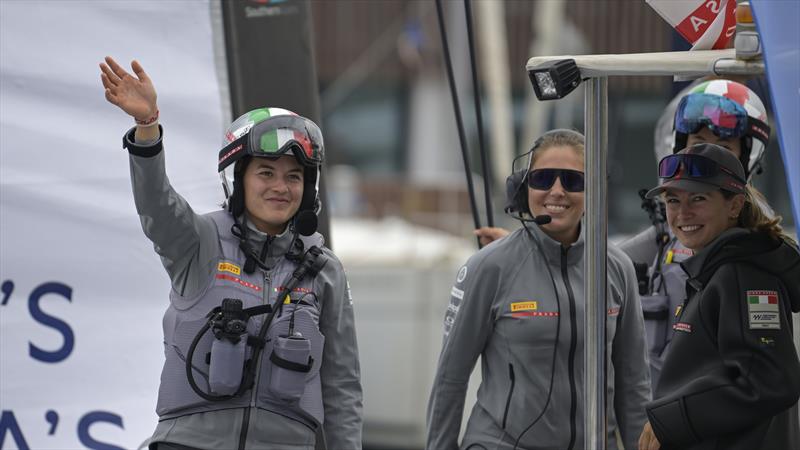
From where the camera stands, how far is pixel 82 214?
582 cm

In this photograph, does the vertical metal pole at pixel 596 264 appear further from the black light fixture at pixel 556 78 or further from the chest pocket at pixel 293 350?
the chest pocket at pixel 293 350

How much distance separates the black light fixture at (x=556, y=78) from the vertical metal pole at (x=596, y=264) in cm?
11

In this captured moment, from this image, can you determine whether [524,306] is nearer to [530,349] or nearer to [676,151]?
[530,349]

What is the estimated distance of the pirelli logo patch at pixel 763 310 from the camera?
163 inches

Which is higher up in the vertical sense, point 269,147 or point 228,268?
point 269,147

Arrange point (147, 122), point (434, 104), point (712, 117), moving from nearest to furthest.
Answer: point (147, 122)
point (712, 117)
point (434, 104)

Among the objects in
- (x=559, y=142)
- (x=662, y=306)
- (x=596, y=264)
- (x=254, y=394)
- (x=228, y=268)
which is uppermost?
(x=559, y=142)

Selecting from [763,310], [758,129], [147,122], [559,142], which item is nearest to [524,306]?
[559,142]

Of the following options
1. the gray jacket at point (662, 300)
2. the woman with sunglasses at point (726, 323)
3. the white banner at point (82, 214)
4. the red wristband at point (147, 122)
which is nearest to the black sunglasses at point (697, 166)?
the woman with sunglasses at point (726, 323)

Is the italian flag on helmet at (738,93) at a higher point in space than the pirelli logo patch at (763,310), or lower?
higher

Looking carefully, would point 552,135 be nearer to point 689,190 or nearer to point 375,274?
point 689,190

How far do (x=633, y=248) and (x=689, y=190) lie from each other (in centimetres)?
158

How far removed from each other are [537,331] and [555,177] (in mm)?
576

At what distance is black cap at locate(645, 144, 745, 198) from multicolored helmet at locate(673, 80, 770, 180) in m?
1.03
